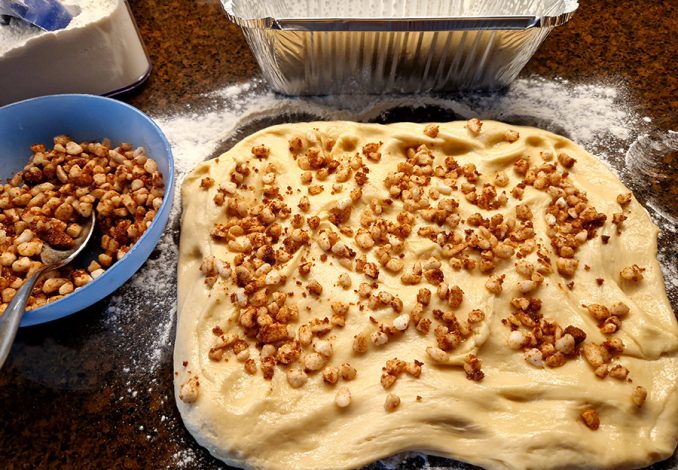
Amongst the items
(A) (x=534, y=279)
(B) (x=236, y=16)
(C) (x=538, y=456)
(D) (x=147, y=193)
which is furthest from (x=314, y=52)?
(C) (x=538, y=456)

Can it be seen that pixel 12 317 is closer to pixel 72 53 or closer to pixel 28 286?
pixel 28 286

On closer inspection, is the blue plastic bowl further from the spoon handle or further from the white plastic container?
the spoon handle

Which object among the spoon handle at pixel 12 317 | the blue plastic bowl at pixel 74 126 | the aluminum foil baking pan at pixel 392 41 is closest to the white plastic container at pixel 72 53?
the blue plastic bowl at pixel 74 126

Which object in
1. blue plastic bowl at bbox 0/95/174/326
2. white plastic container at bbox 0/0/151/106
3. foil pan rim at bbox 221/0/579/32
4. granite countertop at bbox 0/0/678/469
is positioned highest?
foil pan rim at bbox 221/0/579/32

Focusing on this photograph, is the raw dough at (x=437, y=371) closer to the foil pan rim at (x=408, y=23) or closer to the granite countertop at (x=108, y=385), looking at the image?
the granite countertop at (x=108, y=385)

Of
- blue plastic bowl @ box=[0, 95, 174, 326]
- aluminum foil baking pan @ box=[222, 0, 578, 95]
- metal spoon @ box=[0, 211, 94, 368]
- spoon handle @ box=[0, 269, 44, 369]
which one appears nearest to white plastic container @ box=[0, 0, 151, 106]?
blue plastic bowl @ box=[0, 95, 174, 326]

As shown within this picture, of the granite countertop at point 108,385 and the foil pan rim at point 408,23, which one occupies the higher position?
the foil pan rim at point 408,23
